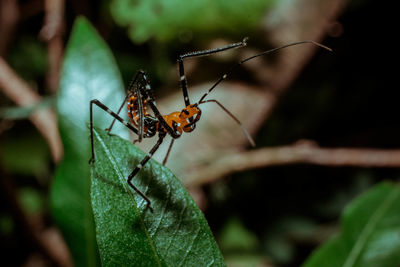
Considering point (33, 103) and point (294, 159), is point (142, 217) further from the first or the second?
point (33, 103)

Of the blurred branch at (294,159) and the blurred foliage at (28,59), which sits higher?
the blurred foliage at (28,59)

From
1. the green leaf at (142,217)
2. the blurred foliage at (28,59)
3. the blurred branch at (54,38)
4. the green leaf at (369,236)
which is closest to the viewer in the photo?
the green leaf at (142,217)

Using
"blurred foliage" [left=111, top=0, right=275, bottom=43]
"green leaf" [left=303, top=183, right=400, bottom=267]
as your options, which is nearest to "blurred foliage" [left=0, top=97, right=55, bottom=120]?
"blurred foliage" [left=111, top=0, right=275, bottom=43]

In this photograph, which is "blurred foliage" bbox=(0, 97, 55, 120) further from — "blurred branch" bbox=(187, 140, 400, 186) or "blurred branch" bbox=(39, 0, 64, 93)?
"blurred branch" bbox=(187, 140, 400, 186)

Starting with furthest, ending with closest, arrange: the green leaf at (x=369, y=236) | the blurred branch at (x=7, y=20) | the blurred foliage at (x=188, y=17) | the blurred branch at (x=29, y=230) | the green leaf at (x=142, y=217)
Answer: the blurred branch at (x=7, y=20) < the blurred foliage at (x=188, y=17) < the blurred branch at (x=29, y=230) < the green leaf at (x=369, y=236) < the green leaf at (x=142, y=217)

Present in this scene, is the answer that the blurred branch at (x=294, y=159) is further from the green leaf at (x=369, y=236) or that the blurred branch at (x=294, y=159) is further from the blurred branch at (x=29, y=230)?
the blurred branch at (x=29, y=230)

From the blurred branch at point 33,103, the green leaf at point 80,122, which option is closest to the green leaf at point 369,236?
the green leaf at point 80,122

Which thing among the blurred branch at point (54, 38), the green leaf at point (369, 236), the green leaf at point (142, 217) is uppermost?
the blurred branch at point (54, 38)

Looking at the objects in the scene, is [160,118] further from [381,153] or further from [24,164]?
[24,164]
